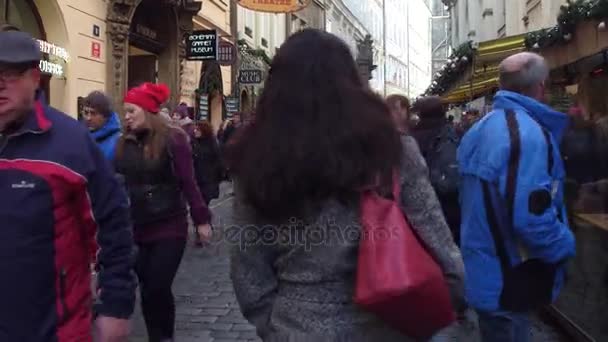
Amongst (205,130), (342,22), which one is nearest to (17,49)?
(205,130)

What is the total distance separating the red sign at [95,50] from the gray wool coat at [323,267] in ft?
39.4

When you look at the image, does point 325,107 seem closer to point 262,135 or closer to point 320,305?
point 262,135

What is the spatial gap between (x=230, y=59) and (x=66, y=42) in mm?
Answer: 8298

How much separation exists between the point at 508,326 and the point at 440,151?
2.99 meters

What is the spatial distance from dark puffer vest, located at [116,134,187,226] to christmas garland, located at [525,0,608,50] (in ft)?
15.8

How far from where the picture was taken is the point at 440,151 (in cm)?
616

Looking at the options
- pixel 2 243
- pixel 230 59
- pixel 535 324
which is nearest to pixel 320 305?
pixel 2 243

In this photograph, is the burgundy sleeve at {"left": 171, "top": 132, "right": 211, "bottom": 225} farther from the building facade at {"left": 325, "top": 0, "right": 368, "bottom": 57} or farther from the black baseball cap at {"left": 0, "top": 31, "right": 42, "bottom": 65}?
the building facade at {"left": 325, "top": 0, "right": 368, "bottom": 57}

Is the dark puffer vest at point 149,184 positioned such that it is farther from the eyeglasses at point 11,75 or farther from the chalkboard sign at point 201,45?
the chalkboard sign at point 201,45

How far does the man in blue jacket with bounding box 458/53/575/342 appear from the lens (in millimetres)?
3098

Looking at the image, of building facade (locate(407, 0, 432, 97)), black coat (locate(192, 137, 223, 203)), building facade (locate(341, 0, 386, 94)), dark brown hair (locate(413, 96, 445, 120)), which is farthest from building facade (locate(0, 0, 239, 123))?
building facade (locate(407, 0, 432, 97))

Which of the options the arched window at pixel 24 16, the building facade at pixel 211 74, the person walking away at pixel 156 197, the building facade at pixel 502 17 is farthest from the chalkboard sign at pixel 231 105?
the person walking away at pixel 156 197

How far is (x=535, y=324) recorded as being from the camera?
6.18 m

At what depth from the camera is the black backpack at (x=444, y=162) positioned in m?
6.02
